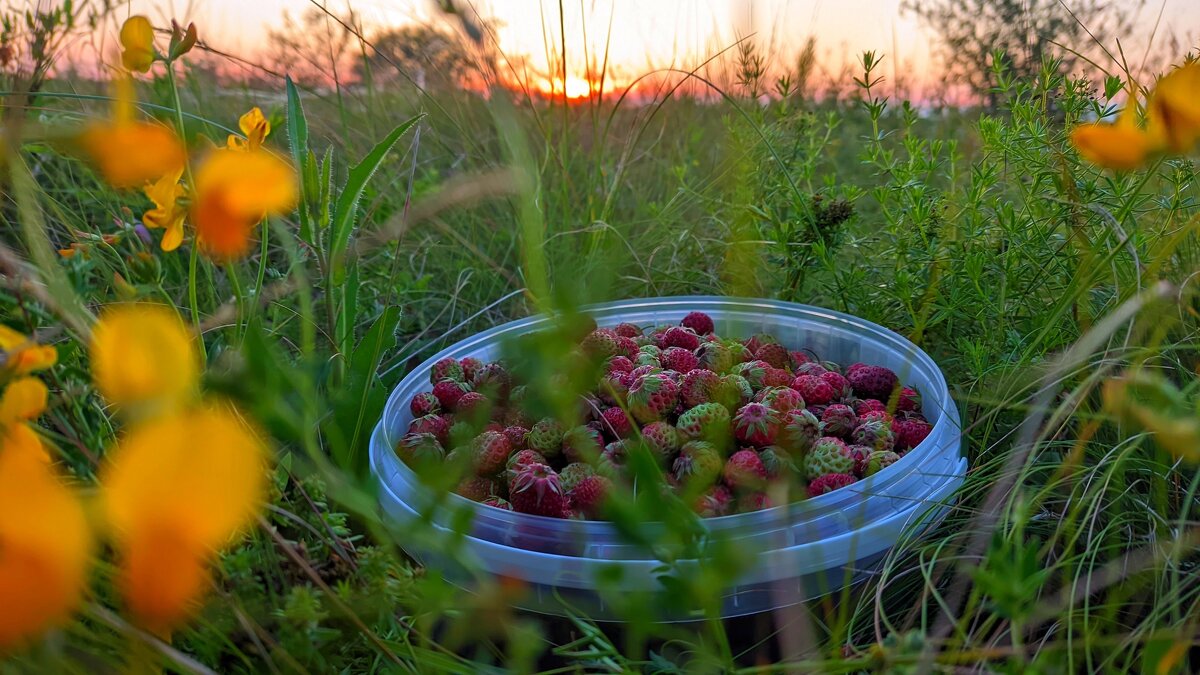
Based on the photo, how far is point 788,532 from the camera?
0.77m

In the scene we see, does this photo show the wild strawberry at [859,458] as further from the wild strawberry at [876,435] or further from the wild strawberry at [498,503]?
the wild strawberry at [498,503]

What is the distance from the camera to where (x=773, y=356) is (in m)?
1.21

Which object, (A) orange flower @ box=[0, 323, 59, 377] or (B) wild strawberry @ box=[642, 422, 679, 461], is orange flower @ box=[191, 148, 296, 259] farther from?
(B) wild strawberry @ box=[642, 422, 679, 461]

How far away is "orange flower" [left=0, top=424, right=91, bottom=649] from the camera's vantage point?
23 centimetres

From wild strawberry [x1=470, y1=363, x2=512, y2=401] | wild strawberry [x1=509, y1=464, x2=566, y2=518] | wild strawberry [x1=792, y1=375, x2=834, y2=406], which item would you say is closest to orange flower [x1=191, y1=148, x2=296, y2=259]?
wild strawberry [x1=509, y1=464, x2=566, y2=518]

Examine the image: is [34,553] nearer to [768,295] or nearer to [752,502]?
[752,502]

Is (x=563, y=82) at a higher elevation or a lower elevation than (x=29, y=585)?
higher

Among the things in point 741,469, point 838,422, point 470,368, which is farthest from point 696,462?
point 470,368

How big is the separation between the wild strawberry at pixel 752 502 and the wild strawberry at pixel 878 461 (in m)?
0.15

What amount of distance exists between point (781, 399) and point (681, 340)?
259mm

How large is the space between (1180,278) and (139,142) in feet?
3.73

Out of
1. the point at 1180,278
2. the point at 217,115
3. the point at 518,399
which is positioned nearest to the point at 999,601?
the point at 518,399

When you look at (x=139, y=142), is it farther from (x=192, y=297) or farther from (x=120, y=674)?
(x=192, y=297)

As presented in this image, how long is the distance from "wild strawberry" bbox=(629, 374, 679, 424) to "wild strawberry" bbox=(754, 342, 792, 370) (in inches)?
10.4
